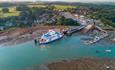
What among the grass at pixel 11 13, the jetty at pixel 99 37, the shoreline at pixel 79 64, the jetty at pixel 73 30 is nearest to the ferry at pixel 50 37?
the jetty at pixel 73 30

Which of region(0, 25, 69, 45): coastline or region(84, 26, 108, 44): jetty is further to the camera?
region(0, 25, 69, 45): coastline

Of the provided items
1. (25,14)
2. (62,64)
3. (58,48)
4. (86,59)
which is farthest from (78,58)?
(25,14)

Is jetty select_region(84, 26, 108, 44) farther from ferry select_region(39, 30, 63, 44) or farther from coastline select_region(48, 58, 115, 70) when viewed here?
coastline select_region(48, 58, 115, 70)

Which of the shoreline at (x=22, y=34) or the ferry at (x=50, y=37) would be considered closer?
the ferry at (x=50, y=37)

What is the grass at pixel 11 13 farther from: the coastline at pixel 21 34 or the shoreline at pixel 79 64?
the shoreline at pixel 79 64

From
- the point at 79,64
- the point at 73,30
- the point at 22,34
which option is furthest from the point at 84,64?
the point at 73,30

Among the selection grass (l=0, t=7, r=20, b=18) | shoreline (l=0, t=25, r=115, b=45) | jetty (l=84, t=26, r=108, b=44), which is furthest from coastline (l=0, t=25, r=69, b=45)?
grass (l=0, t=7, r=20, b=18)

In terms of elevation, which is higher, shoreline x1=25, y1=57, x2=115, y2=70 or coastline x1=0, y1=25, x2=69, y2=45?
shoreline x1=25, y1=57, x2=115, y2=70

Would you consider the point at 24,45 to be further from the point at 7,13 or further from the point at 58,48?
the point at 7,13

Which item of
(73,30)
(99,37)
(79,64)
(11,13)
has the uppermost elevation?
(79,64)

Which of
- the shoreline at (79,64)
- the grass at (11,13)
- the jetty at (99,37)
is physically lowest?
the jetty at (99,37)

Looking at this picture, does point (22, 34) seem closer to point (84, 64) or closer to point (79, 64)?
point (79, 64)

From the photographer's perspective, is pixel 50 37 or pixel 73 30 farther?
pixel 73 30
